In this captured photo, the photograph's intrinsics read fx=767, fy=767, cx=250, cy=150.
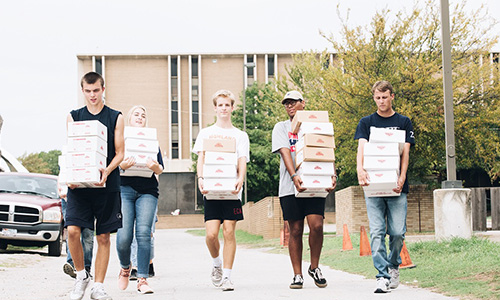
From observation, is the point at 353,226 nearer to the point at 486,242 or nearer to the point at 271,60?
the point at 486,242

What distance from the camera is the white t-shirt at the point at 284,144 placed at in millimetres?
8562

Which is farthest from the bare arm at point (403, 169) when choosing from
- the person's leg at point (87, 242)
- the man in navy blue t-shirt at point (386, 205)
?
the person's leg at point (87, 242)

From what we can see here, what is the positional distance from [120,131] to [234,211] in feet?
5.72

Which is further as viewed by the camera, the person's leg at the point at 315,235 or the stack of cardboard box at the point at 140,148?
the person's leg at the point at 315,235

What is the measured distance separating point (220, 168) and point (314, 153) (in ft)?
3.45

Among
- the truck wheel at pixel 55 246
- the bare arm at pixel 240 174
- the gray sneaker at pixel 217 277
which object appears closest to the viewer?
the bare arm at pixel 240 174

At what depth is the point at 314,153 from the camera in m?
8.34

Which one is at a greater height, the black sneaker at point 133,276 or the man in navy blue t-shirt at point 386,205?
the man in navy blue t-shirt at point 386,205

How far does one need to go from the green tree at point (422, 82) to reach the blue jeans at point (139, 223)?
16.8m

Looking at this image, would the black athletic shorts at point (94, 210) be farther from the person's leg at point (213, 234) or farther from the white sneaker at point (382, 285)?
the white sneaker at point (382, 285)

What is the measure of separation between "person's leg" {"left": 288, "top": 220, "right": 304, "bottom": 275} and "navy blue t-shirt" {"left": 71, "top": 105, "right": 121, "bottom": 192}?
213 cm

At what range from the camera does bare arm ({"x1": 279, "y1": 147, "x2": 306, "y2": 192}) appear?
8.30 meters

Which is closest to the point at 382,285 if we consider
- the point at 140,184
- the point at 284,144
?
the point at 284,144

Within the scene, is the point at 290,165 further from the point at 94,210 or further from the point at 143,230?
the point at 94,210
